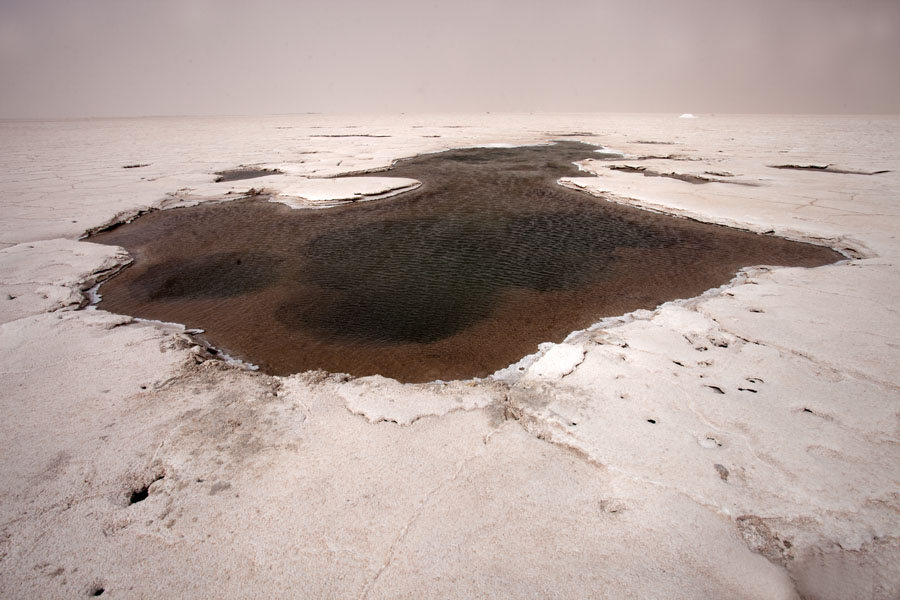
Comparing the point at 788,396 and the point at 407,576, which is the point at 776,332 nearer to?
the point at 788,396

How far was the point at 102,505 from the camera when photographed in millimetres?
1773

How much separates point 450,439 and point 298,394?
96 centimetres

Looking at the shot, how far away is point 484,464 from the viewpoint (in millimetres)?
1943

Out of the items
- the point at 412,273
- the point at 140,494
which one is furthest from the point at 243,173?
the point at 140,494

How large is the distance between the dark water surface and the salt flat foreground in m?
0.46

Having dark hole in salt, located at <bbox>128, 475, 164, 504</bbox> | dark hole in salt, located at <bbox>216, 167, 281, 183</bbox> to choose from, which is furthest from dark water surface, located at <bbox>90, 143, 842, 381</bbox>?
dark hole in salt, located at <bbox>216, 167, 281, 183</bbox>

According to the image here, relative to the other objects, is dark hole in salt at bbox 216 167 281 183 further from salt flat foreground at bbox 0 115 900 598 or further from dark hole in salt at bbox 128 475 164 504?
dark hole in salt at bbox 128 475 164 504

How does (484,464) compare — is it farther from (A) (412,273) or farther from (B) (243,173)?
(B) (243,173)

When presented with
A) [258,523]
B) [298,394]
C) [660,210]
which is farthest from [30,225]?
[660,210]

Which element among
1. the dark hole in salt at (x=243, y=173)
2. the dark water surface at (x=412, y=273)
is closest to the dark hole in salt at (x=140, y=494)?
the dark water surface at (x=412, y=273)

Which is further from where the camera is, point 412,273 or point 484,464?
point 412,273

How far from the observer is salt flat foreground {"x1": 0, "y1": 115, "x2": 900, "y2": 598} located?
4.94 feet

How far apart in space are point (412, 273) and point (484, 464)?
9.60 ft

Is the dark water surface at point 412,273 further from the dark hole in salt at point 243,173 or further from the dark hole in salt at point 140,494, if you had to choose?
the dark hole in salt at point 243,173
